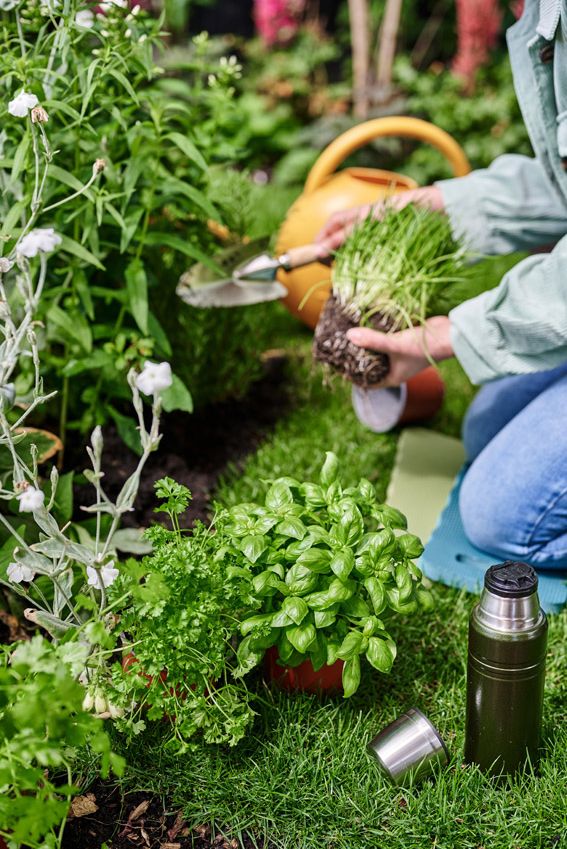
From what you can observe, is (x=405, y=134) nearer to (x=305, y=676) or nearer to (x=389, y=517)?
(x=389, y=517)

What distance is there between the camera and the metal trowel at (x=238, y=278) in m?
2.24

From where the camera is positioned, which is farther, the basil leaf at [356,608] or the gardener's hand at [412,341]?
the gardener's hand at [412,341]

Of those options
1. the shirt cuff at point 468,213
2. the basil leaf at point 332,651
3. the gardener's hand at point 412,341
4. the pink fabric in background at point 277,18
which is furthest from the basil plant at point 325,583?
the pink fabric in background at point 277,18

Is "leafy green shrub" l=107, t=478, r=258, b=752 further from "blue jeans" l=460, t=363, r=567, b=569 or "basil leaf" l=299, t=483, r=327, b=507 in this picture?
"blue jeans" l=460, t=363, r=567, b=569

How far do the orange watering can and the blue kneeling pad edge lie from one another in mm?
977

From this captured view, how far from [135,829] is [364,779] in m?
0.38

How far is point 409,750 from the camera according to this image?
1.44 m

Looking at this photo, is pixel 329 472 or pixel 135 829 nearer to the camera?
pixel 135 829

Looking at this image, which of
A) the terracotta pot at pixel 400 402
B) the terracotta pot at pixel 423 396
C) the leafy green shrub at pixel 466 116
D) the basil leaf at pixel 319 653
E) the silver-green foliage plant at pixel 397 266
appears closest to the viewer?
A: the basil leaf at pixel 319 653

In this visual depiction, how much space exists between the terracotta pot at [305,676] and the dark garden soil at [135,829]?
284 mm

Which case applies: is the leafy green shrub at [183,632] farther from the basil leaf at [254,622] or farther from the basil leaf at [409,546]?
the basil leaf at [409,546]

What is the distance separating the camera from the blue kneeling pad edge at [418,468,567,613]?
1918 millimetres

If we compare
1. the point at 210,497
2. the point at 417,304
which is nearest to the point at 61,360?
the point at 210,497

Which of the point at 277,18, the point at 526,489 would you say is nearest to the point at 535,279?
the point at 526,489
